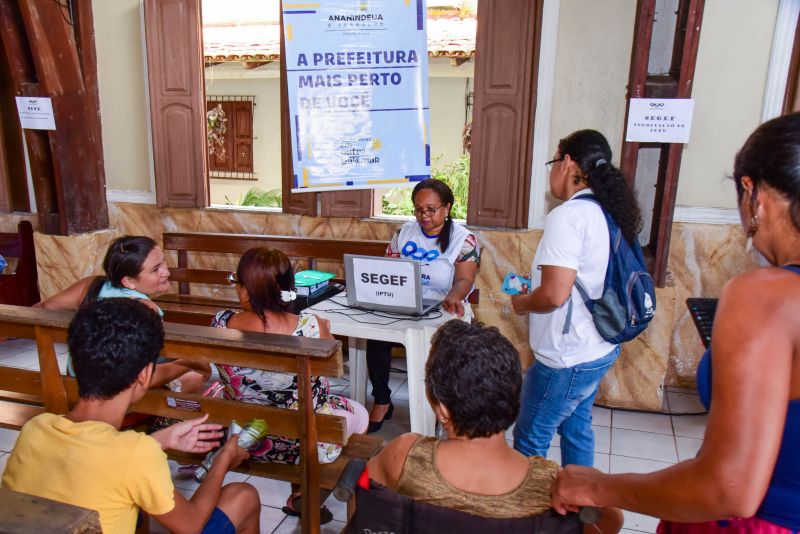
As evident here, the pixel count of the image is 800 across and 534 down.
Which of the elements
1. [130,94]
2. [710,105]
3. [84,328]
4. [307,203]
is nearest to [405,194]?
[307,203]

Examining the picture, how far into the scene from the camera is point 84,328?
4.59 ft

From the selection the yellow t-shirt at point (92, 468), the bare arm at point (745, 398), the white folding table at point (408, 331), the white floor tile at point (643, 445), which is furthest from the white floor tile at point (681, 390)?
the yellow t-shirt at point (92, 468)

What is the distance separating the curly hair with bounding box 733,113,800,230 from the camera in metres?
0.87

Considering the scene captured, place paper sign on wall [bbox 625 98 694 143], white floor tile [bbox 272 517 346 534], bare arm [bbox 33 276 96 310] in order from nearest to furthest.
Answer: white floor tile [bbox 272 517 346 534] → bare arm [bbox 33 276 96 310] → paper sign on wall [bbox 625 98 694 143]

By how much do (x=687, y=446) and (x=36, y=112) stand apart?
476cm

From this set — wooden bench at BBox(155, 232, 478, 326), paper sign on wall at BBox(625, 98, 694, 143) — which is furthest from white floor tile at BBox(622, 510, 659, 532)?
wooden bench at BBox(155, 232, 478, 326)

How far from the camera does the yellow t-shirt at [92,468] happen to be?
1252mm

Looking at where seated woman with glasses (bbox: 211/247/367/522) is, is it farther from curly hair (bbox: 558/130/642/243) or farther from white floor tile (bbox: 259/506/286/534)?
curly hair (bbox: 558/130/642/243)

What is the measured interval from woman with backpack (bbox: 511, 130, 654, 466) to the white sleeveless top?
1027 millimetres

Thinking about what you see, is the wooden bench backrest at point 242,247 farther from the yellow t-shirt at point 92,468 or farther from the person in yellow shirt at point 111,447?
the yellow t-shirt at point 92,468

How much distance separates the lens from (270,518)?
7.83 ft

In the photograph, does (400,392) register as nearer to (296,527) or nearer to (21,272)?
(296,527)

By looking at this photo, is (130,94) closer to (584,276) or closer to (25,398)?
(25,398)

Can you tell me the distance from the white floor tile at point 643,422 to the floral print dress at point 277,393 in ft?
6.02
